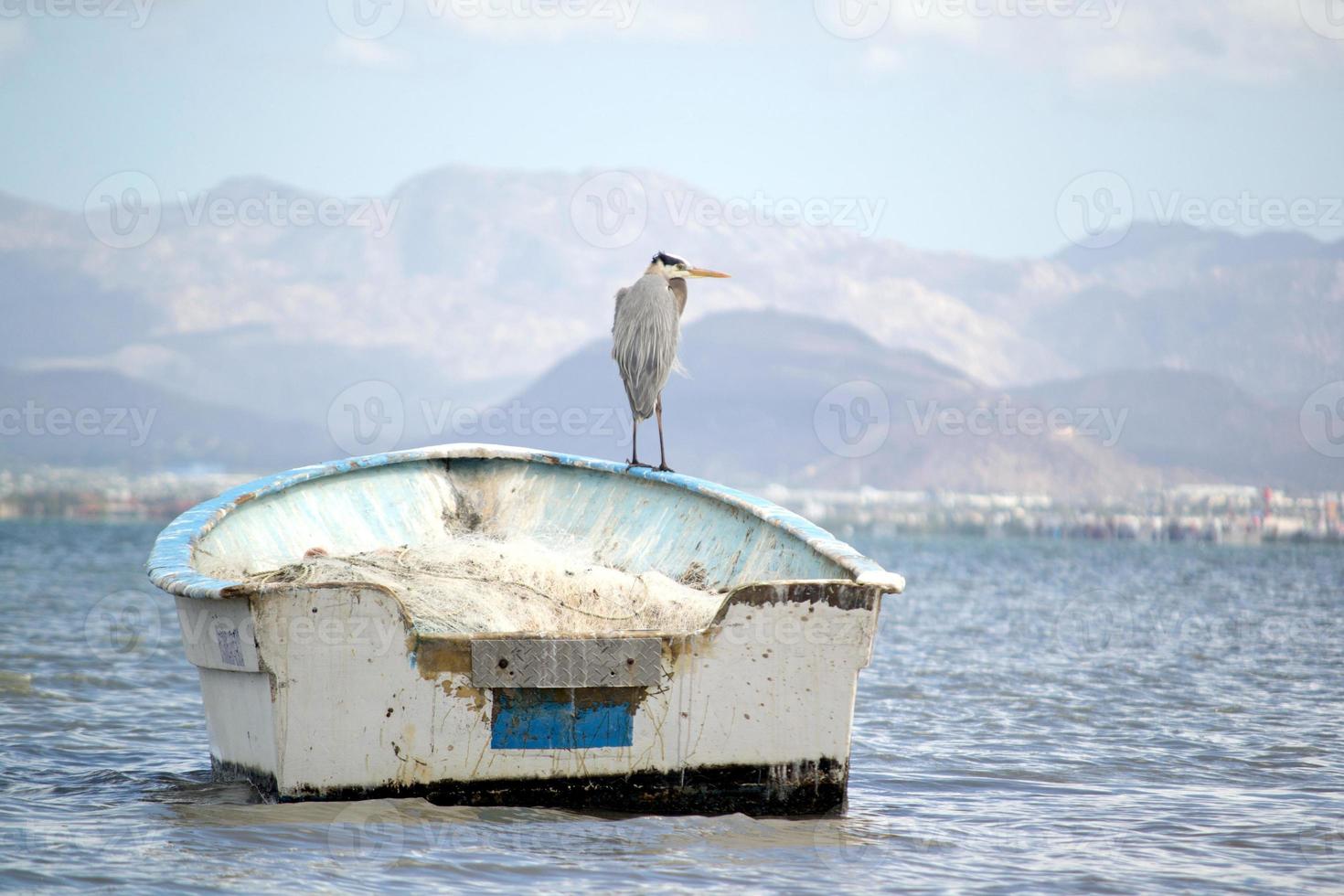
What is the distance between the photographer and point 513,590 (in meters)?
7.25

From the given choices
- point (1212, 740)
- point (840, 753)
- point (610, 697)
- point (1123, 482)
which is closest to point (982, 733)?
point (1212, 740)

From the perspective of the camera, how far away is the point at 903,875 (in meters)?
6.08

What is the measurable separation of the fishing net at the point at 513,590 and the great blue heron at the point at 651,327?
1320mm

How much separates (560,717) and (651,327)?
10.9 feet

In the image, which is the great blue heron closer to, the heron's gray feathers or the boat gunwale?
the heron's gray feathers

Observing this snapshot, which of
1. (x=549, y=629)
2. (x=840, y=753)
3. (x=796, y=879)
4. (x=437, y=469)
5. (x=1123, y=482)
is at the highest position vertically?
(x=1123, y=482)

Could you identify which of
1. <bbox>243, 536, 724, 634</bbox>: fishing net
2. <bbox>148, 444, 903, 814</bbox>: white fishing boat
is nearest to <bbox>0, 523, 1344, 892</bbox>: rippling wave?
<bbox>148, 444, 903, 814</bbox>: white fishing boat

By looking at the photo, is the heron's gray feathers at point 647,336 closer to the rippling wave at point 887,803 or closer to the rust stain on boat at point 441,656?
the rippling wave at point 887,803

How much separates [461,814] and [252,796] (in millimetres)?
1089

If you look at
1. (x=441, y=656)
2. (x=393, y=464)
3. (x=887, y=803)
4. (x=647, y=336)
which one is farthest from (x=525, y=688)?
(x=393, y=464)

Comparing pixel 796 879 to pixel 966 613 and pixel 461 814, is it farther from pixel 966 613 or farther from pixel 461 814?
pixel 966 613

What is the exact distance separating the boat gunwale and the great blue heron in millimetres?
734

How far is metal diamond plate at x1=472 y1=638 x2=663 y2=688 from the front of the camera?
5.96 m

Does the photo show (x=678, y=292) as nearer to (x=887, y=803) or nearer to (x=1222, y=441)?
(x=887, y=803)
